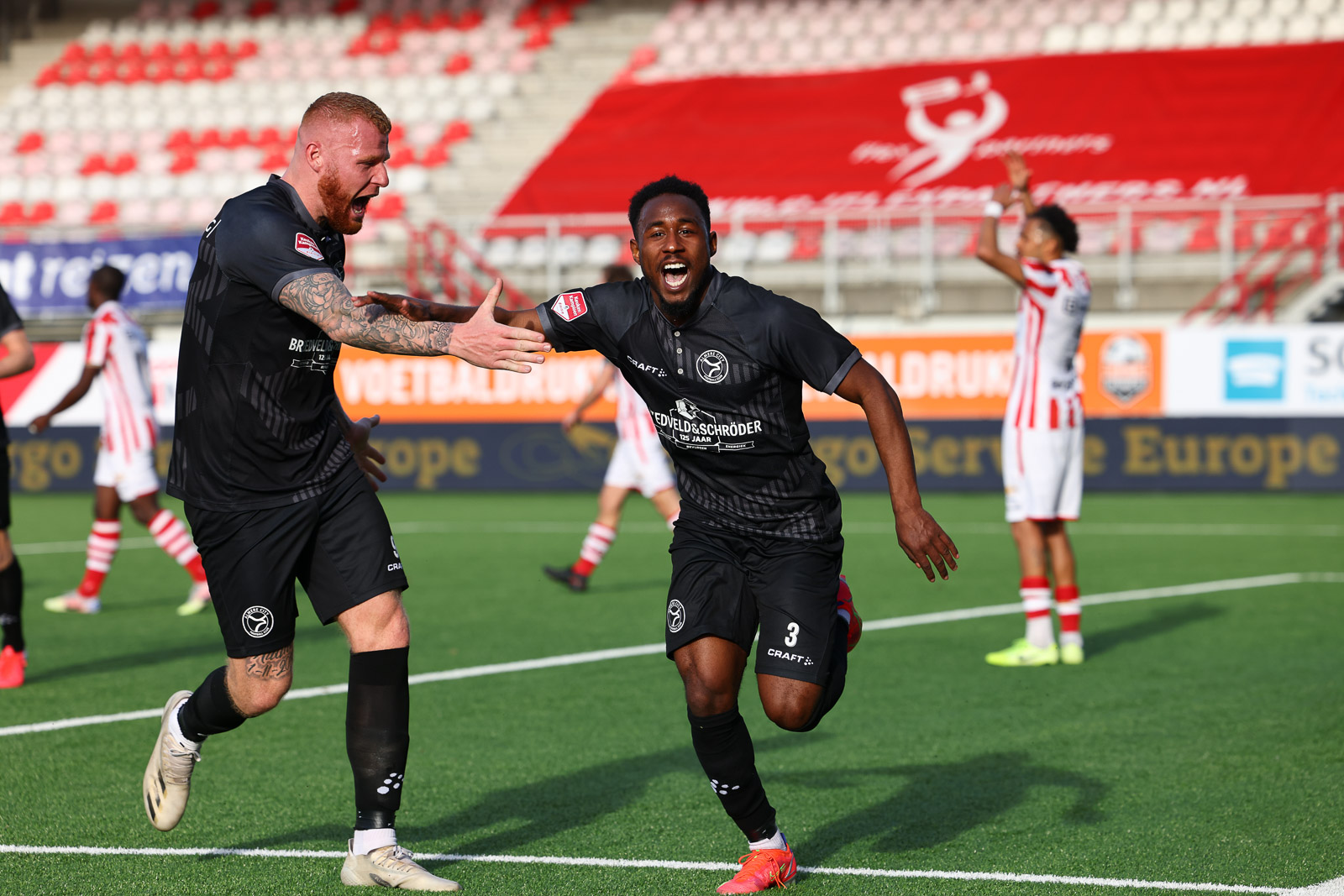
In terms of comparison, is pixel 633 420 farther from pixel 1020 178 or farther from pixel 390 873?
pixel 390 873

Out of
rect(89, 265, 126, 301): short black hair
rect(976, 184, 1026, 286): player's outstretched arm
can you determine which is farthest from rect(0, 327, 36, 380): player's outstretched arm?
rect(976, 184, 1026, 286): player's outstretched arm

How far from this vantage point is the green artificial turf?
14.7 feet

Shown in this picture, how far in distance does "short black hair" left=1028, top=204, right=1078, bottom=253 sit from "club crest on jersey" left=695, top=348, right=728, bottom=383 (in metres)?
4.21

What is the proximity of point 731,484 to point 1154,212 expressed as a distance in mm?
19354

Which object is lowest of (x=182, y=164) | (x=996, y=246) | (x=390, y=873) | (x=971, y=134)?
(x=390, y=873)

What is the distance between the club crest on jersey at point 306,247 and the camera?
405 cm

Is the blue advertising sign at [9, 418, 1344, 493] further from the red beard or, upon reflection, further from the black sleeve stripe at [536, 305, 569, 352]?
the red beard

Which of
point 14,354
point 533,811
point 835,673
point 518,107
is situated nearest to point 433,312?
point 835,673

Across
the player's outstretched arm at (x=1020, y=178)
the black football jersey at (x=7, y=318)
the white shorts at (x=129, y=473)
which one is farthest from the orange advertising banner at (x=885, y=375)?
the black football jersey at (x=7, y=318)

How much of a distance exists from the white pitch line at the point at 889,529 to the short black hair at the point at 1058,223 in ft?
19.9

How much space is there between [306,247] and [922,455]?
14257mm

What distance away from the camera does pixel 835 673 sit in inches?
173

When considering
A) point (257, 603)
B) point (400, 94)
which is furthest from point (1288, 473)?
point (400, 94)

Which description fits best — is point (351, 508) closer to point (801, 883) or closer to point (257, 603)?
point (257, 603)
